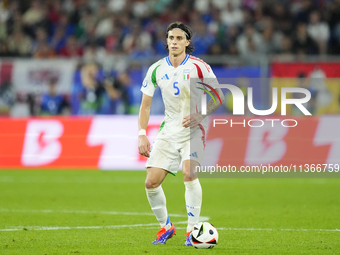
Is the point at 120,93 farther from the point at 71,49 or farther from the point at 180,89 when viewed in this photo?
the point at 180,89

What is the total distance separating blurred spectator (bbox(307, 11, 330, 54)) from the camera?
17.6m

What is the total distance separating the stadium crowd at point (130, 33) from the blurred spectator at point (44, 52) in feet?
0.10

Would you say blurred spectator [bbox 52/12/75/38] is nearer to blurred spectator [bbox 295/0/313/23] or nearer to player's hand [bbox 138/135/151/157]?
blurred spectator [bbox 295/0/313/23]

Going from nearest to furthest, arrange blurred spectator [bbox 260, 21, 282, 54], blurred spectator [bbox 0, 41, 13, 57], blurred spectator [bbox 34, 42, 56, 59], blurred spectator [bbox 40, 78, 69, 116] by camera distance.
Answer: blurred spectator [bbox 40, 78, 69, 116]
blurred spectator [bbox 260, 21, 282, 54]
blurred spectator [bbox 0, 41, 13, 57]
blurred spectator [bbox 34, 42, 56, 59]

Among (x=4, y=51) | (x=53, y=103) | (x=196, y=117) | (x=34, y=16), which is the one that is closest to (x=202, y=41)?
(x=53, y=103)

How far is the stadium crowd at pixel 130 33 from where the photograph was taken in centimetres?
1606

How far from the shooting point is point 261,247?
21.1 ft

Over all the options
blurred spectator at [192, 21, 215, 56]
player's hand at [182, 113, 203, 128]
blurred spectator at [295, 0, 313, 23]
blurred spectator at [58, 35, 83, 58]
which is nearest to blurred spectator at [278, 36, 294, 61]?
blurred spectator at [295, 0, 313, 23]

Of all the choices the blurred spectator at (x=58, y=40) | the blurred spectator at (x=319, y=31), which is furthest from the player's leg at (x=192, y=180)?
the blurred spectator at (x=58, y=40)

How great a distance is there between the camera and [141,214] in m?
9.30

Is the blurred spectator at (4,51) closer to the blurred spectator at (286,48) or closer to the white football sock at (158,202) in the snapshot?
the blurred spectator at (286,48)

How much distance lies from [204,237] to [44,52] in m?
13.5

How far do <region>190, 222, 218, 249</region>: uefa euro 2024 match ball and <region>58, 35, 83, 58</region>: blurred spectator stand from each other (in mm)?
13357

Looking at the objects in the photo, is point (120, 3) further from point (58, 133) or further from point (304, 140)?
point (304, 140)
